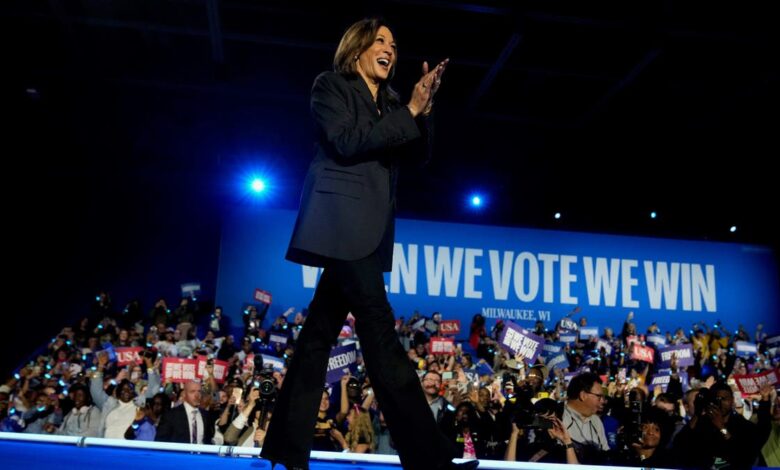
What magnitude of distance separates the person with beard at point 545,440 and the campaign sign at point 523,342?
2565 mm

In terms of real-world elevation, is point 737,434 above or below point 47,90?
below

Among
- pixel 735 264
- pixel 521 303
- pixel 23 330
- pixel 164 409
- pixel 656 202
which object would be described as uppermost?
pixel 656 202

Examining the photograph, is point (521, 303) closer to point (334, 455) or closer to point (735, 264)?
point (735, 264)

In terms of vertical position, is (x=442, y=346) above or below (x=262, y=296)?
below

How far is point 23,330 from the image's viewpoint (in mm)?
13695

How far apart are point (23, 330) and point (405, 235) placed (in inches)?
294

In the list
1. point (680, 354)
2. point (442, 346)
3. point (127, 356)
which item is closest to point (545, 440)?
point (442, 346)

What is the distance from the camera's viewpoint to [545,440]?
427 cm

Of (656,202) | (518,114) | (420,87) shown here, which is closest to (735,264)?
(656,202)

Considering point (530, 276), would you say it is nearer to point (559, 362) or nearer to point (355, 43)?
point (559, 362)

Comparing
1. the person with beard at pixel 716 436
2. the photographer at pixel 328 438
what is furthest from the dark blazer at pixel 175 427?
the person with beard at pixel 716 436

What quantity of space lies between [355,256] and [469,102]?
1062cm

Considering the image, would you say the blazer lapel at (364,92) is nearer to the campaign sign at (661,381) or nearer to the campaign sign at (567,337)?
the campaign sign at (661,381)

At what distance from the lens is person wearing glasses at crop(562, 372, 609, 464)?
15.5 ft
